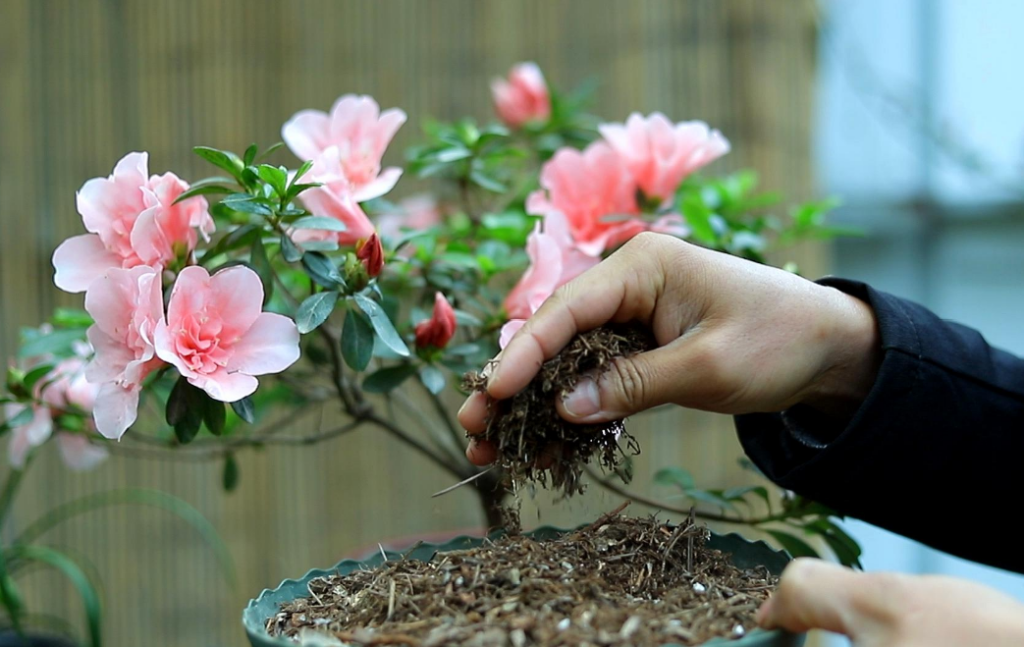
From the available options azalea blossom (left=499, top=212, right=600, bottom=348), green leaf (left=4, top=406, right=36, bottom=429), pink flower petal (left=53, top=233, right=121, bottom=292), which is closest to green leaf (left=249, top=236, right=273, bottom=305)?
pink flower petal (left=53, top=233, right=121, bottom=292)

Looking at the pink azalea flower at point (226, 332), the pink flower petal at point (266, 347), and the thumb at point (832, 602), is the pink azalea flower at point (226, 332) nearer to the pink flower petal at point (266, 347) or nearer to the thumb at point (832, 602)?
the pink flower petal at point (266, 347)

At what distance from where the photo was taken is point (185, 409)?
69cm

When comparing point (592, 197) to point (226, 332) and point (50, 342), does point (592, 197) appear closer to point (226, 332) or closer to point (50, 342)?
point (226, 332)

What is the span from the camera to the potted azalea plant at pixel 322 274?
0.64 m

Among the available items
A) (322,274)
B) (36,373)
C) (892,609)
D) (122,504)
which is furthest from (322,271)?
Result: (122,504)

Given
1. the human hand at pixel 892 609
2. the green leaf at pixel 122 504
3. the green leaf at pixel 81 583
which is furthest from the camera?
the green leaf at pixel 122 504

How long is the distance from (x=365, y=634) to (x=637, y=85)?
133 cm

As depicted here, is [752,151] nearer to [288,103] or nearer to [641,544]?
[288,103]

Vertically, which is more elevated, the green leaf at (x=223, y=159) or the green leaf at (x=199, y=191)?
the green leaf at (x=223, y=159)

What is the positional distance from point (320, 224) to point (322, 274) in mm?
40

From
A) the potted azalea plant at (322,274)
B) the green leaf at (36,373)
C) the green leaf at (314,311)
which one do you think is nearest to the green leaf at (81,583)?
the potted azalea plant at (322,274)

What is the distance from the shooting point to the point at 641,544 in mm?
623

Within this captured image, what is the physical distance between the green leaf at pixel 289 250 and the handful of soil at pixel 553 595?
25cm

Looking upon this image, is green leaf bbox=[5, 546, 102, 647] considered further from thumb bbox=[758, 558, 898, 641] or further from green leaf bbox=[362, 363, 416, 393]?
thumb bbox=[758, 558, 898, 641]
